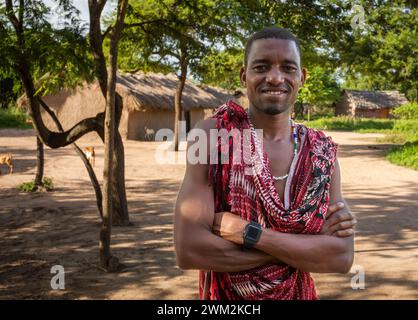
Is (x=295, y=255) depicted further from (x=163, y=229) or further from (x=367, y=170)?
(x=367, y=170)

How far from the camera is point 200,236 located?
1.55 meters

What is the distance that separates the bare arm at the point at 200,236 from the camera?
1.53 meters

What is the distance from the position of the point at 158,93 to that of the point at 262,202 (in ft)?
75.8

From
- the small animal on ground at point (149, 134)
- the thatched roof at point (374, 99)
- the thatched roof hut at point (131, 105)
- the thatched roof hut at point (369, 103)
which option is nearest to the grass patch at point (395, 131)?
the thatched roof hut at point (369, 103)

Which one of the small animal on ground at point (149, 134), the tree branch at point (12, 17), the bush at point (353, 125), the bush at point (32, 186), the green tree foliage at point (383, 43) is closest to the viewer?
the tree branch at point (12, 17)

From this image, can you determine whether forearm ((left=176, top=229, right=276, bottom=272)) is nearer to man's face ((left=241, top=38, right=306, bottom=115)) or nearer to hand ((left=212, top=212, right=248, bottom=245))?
hand ((left=212, top=212, right=248, bottom=245))

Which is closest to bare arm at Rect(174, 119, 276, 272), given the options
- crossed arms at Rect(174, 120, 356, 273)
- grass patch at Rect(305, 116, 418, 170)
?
crossed arms at Rect(174, 120, 356, 273)

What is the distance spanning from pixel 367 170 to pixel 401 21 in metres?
10.7

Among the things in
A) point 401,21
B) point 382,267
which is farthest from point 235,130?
point 401,21

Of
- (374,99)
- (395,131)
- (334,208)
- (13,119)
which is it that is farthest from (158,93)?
(374,99)

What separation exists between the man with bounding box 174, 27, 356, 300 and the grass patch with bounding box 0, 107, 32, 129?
28746 mm

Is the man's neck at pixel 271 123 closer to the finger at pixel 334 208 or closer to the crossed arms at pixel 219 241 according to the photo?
the crossed arms at pixel 219 241

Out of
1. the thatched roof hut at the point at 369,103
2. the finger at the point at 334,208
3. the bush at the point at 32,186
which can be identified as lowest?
the bush at the point at 32,186

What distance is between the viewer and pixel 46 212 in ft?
25.7
